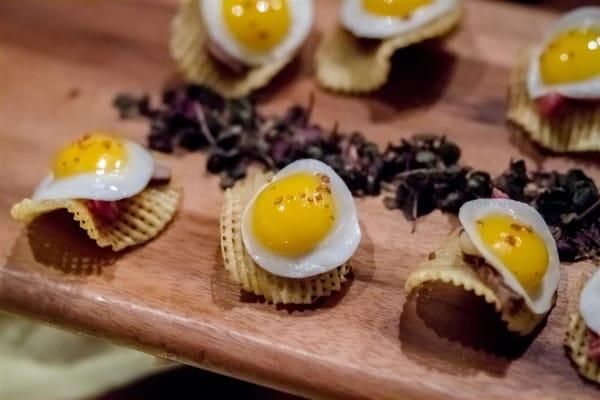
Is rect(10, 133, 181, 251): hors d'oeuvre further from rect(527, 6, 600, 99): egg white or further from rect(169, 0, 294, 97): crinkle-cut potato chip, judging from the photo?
rect(527, 6, 600, 99): egg white

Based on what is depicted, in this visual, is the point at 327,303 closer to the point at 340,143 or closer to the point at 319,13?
the point at 340,143

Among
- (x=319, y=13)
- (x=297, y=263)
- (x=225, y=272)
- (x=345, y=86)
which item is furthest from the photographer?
(x=319, y=13)

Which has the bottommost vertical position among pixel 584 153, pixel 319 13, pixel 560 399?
pixel 560 399

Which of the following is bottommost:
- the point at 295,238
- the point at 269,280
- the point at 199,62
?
the point at 269,280

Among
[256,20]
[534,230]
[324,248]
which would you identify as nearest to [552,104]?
[534,230]

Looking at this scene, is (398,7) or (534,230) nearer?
(534,230)

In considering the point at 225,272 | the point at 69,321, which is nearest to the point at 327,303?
the point at 225,272

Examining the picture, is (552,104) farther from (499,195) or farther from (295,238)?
(295,238)
